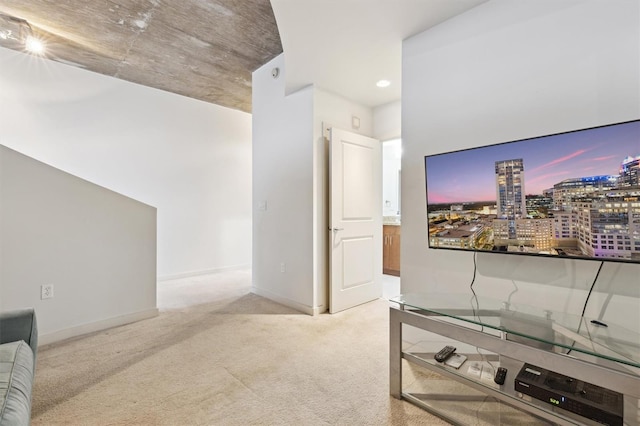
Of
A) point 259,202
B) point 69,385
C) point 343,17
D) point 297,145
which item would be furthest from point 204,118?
point 69,385

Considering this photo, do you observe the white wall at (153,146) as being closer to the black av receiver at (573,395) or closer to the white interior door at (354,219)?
the white interior door at (354,219)

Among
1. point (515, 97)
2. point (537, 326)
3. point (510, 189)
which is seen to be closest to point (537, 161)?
point (510, 189)

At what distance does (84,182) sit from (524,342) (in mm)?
3469

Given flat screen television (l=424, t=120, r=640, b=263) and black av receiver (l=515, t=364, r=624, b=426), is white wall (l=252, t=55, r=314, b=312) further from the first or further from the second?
black av receiver (l=515, t=364, r=624, b=426)

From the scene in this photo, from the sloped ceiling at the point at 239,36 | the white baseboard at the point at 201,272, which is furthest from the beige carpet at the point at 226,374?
the sloped ceiling at the point at 239,36

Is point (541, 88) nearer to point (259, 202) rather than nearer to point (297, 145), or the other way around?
point (297, 145)

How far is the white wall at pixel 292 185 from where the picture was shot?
3285 millimetres

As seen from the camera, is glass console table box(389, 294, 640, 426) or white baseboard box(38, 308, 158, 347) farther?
white baseboard box(38, 308, 158, 347)

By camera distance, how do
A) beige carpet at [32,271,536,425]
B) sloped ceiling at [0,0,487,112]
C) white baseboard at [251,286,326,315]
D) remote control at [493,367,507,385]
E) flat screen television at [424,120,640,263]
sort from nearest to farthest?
flat screen television at [424,120,640,263] → remote control at [493,367,507,385] → beige carpet at [32,271,536,425] → sloped ceiling at [0,0,487,112] → white baseboard at [251,286,326,315]

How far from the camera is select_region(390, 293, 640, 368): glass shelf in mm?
1225

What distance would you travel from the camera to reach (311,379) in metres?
1.99

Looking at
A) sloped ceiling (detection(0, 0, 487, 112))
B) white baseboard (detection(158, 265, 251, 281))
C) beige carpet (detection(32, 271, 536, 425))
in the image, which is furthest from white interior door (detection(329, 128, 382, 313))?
white baseboard (detection(158, 265, 251, 281))

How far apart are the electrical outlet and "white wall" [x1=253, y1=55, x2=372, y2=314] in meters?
2.04

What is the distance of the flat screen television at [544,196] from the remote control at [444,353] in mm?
612
